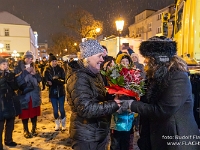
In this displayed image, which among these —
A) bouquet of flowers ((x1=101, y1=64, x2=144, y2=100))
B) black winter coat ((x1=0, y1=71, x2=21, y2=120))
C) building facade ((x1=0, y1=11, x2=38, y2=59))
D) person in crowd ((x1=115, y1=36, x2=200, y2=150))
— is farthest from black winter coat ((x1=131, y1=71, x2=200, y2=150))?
building facade ((x1=0, y1=11, x2=38, y2=59))

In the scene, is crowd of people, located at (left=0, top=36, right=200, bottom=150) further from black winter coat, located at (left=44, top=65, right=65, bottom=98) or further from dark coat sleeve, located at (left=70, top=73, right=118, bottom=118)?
black winter coat, located at (left=44, top=65, right=65, bottom=98)

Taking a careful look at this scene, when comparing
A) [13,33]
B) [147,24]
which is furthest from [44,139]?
[13,33]

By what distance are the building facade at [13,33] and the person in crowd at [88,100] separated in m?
64.4

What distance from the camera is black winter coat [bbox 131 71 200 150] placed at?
6.89 feet

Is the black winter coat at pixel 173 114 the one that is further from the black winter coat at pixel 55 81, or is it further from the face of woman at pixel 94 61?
the black winter coat at pixel 55 81

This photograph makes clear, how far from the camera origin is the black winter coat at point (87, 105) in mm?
2219

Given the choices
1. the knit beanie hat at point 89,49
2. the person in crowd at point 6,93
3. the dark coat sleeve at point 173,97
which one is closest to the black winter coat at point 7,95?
the person in crowd at point 6,93

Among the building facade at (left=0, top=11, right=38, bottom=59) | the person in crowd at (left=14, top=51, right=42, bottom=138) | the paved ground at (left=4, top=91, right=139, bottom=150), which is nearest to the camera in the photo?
the paved ground at (left=4, top=91, right=139, bottom=150)

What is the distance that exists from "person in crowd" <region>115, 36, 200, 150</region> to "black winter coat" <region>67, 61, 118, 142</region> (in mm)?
297

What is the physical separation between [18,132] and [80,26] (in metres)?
19.9

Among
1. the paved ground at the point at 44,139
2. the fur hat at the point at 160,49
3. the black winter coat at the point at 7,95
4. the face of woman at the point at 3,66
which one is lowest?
the paved ground at the point at 44,139

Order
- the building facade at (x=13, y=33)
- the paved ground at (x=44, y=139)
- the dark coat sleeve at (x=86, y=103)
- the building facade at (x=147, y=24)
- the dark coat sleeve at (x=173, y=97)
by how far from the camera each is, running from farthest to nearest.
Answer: the building facade at (x=13, y=33)
the building facade at (x=147, y=24)
the paved ground at (x=44, y=139)
the dark coat sleeve at (x=86, y=103)
the dark coat sleeve at (x=173, y=97)

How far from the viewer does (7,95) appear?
15.5 ft

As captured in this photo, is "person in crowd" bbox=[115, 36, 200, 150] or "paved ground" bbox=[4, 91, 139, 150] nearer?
"person in crowd" bbox=[115, 36, 200, 150]
